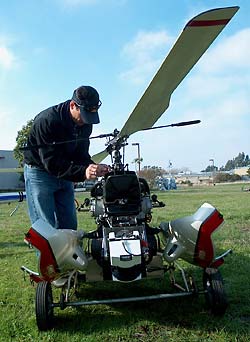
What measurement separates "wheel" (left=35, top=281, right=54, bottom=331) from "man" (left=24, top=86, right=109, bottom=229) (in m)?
0.84

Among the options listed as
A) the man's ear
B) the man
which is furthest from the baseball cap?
the man's ear

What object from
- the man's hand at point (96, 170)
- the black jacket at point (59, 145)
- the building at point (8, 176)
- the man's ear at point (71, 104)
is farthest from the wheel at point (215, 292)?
the building at point (8, 176)

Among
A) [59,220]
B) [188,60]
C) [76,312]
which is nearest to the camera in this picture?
A: [188,60]

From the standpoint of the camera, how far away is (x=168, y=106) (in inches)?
119

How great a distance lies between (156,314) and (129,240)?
811mm

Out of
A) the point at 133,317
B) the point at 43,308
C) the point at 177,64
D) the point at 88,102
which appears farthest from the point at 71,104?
the point at 133,317

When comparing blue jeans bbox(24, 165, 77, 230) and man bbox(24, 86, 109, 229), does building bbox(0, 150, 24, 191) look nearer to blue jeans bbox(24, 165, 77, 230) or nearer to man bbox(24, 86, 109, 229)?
man bbox(24, 86, 109, 229)

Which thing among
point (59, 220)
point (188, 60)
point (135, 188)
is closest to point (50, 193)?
point (59, 220)

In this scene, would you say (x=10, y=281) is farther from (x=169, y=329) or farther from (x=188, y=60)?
(x=188, y=60)

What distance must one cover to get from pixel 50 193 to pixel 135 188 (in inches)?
41.5

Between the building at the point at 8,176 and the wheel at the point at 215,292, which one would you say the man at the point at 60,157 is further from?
the building at the point at 8,176

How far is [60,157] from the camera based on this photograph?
3264mm

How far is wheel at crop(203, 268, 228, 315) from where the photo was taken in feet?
9.43

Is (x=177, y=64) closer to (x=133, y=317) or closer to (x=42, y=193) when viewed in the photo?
(x=42, y=193)
